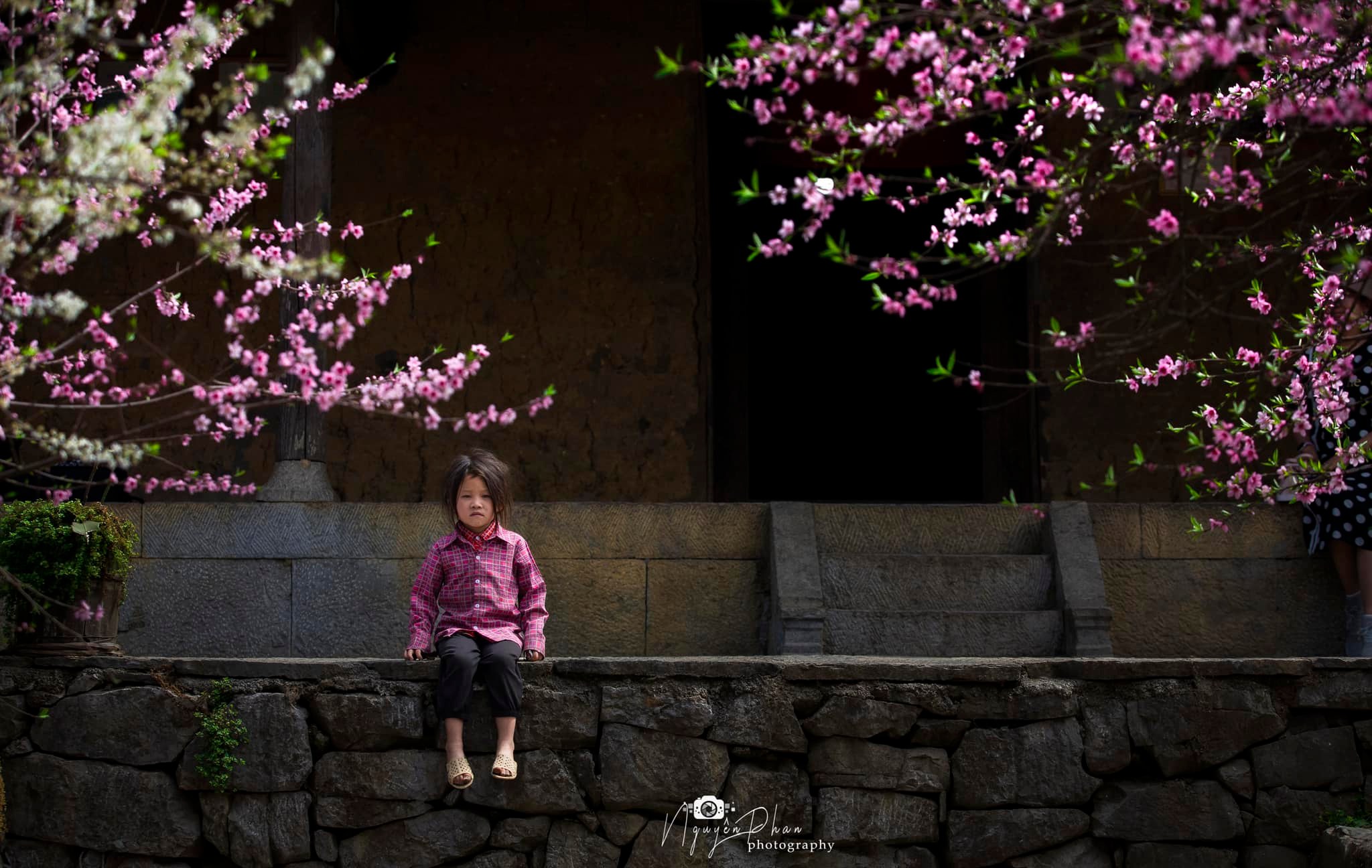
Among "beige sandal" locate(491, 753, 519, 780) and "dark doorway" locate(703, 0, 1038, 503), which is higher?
"dark doorway" locate(703, 0, 1038, 503)

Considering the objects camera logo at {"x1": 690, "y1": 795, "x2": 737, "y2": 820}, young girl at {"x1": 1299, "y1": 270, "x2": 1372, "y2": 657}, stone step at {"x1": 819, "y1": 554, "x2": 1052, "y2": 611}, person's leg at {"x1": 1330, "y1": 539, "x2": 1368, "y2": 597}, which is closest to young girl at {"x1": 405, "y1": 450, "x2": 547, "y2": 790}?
camera logo at {"x1": 690, "y1": 795, "x2": 737, "y2": 820}

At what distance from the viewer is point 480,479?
4062 millimetres

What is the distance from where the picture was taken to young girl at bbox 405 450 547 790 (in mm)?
3912

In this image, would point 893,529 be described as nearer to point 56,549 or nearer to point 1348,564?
point 1348,564

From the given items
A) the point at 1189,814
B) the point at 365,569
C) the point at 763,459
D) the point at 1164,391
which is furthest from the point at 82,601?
the point at 763,459

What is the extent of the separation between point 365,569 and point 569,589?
0.74m

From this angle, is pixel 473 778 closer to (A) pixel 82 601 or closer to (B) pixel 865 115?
Answer: (A) pixel 82 601

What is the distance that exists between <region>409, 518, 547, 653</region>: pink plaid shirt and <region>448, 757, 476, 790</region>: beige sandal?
35 cm

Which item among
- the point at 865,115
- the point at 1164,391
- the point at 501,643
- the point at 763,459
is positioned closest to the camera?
the point at 501,643

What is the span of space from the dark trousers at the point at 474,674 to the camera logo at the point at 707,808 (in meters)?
0.59

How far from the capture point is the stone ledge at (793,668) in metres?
4.05

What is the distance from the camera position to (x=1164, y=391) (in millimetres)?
7059

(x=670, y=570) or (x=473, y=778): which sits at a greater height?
(x=670, y=570)

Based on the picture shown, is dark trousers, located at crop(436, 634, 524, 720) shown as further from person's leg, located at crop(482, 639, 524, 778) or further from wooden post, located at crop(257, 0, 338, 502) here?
wooden post, located at crop(257, 0, 338, 502)
